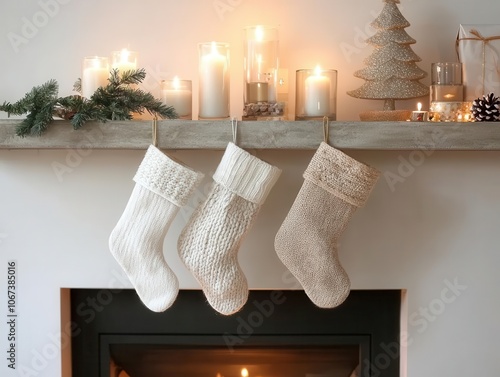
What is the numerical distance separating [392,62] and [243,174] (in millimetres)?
469

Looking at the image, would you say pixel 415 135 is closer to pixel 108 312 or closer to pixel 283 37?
pixel 283 37

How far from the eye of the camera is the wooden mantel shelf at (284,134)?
5.26ft

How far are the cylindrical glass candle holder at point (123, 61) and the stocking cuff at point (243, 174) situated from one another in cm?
34

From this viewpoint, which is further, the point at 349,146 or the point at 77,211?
the point at 77,211

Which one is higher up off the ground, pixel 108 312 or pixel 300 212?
pixel 300 212

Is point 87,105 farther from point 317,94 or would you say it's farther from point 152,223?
point 317,94

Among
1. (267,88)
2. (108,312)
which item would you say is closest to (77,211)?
(108,312)

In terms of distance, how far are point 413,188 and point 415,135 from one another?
0.20 metres

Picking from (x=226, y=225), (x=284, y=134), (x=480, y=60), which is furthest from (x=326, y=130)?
(x=480, y=60)

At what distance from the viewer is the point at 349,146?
161 cm

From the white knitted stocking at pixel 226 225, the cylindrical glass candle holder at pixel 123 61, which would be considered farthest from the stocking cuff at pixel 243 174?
the cylindrical glass candle holder at pixel 123 61

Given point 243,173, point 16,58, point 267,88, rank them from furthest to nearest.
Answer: point 16,58
point 267,88
point 243,173

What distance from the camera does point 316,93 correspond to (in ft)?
5.42

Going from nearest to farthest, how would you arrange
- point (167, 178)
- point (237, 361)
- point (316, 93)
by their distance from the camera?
point (167, 178) < point (316, 93) < point (237, 361)
